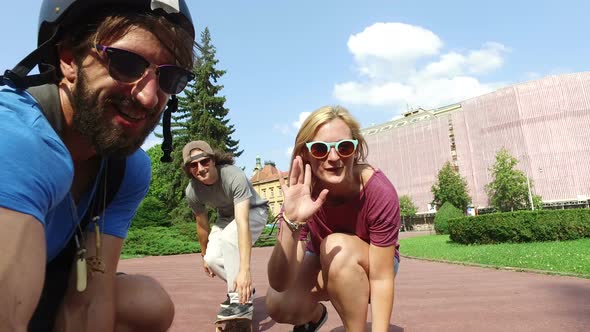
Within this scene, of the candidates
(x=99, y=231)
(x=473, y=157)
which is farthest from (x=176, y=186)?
(x=473, y=157)

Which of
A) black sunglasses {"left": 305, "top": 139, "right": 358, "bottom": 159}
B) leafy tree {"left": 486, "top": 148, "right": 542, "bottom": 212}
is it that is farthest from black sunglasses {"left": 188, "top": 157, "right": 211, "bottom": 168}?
leafy tree {"left": 486, "top": 148, "right": 542, "bottom": 212}

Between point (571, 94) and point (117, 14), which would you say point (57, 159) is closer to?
point (117, 14)

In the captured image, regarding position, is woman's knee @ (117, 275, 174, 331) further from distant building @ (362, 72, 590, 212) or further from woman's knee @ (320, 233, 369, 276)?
distant building @ (362, 72, 590, 212)

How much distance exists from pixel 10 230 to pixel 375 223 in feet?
6.70

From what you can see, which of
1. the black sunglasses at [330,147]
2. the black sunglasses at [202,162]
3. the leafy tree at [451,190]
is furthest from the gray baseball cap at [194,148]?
the leafy tree at [451,190]

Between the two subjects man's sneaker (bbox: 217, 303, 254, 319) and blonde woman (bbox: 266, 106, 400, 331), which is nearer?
blonde woman (bbox: 266, 106, 400, 331)

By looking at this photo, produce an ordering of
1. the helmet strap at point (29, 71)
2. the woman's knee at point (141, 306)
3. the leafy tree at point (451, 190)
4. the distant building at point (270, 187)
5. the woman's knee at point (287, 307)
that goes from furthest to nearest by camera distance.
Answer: the distant building at point (270, 187), the leafy tree at point (451, 190), the woman's knee at point (287, 307), the woman's knee at point (141, 306), the helmet strap at point (29, 71)

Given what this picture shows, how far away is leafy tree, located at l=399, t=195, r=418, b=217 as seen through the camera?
5697 cm

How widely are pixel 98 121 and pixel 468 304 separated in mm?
4235

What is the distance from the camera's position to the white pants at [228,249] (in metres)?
3.79

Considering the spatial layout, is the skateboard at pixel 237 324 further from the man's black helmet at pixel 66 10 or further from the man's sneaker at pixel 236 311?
the man's black helmet at pixel 66 10

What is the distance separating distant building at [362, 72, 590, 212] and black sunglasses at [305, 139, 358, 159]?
54.0m

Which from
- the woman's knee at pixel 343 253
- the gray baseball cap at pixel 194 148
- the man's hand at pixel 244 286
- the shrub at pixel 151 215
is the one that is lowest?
the man's hand at pixel 244 286

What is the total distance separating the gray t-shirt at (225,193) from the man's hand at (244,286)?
784 mm
